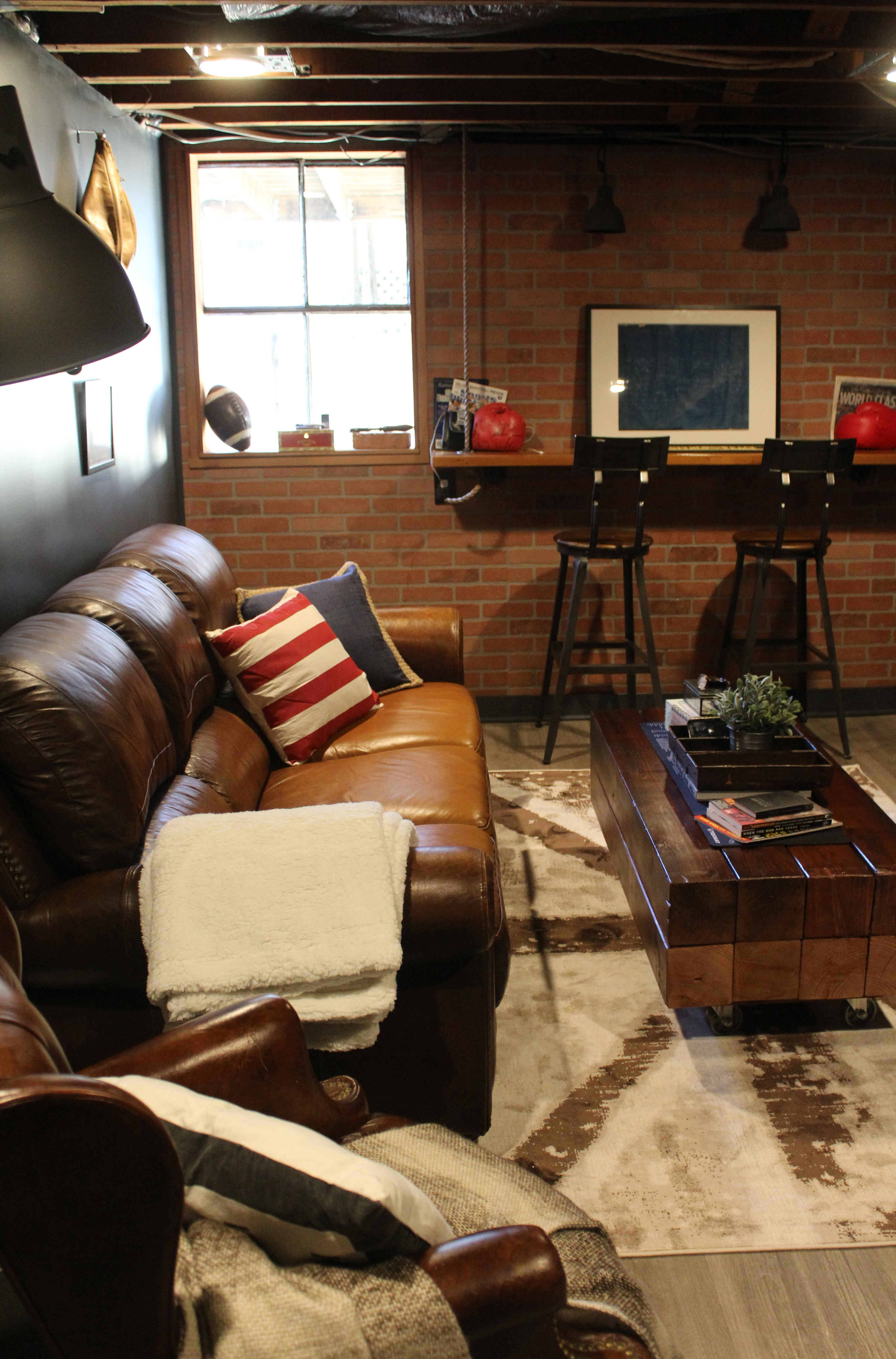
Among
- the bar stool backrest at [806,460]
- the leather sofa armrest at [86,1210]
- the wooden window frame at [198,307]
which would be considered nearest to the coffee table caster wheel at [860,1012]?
the leather sofa armrest at [86,1210]

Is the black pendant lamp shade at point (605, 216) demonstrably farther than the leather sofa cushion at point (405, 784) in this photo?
Yes

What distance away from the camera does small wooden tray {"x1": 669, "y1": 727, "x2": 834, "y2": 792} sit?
255 centimetres

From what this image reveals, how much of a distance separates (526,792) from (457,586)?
1.14 metres

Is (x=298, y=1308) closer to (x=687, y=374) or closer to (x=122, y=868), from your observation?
(x=122, y=868)

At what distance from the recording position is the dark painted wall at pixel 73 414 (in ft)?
8.52

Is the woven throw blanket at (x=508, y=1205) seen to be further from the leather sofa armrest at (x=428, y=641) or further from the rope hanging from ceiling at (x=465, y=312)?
the rope hanging from ceiling at (x=465, y=312)

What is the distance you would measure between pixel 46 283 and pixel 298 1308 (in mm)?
1133

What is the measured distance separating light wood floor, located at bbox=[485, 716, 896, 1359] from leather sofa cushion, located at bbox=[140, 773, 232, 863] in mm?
1116

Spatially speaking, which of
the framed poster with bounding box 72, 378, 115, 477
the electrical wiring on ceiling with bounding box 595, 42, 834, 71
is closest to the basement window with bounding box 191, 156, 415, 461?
the framed poster with bounding box 72, 378, 115, 477

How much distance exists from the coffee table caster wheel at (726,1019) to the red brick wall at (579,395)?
2.43 meters

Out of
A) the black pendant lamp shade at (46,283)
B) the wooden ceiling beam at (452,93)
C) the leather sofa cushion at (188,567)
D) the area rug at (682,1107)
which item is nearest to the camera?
the black pendant lamp shade at (46,283)

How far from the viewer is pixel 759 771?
256 centimetres

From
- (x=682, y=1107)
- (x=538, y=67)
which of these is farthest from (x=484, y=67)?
(x=682, y=1107)

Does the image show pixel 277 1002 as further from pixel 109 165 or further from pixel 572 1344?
Answer: pixel 109 165
